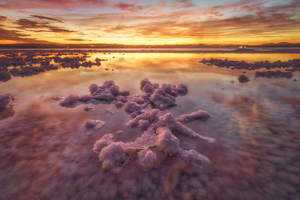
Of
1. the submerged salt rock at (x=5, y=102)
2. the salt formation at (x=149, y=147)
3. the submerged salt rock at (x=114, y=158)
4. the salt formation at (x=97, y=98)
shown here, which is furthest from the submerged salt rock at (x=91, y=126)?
the submerged salt rock at (x=5, y=102)

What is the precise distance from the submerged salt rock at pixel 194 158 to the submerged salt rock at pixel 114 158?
1.01 meters

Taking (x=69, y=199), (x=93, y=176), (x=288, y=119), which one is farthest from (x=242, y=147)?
(x=69, y=199)

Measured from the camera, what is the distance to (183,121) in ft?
12.5

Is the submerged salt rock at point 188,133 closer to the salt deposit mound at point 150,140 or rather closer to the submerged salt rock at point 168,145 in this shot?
the salt deposit mound at point 150,140

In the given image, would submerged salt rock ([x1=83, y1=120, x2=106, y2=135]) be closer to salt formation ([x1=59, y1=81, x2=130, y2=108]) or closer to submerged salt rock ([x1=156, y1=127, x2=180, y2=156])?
salt formation ([x1=59, y1=81, x2=130, y2=108])

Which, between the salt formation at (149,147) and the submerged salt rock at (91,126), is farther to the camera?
the submerged salt rock at (91,126)

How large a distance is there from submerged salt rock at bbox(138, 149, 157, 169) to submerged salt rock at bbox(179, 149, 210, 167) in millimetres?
520

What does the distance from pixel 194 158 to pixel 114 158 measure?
1373 mm

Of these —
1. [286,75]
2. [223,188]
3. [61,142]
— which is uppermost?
[286,75]

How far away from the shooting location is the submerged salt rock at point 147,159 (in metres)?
2.25

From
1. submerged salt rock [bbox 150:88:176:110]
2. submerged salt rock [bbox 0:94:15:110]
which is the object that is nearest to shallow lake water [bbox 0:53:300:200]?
submerged salt rock [bbox 0:94:15:110]

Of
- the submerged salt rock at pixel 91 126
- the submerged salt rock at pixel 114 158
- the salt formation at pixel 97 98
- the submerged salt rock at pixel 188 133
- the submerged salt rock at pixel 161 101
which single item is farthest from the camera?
the salt formation at pixel 97 98

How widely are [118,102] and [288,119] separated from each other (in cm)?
514

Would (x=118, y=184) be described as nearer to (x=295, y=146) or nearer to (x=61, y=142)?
(x=61, y=142)
